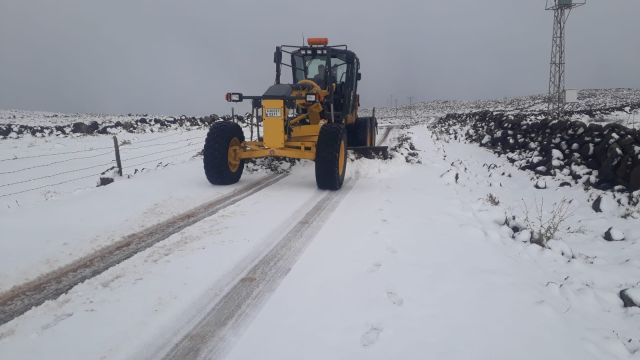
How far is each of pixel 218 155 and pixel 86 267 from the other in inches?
148

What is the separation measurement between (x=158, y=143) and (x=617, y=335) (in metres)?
16.6

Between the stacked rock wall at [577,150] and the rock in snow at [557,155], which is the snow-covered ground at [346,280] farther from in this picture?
the rock in snow at [557,155]

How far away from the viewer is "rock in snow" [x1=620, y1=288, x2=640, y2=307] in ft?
11.3

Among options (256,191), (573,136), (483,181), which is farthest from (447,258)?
(573,136)

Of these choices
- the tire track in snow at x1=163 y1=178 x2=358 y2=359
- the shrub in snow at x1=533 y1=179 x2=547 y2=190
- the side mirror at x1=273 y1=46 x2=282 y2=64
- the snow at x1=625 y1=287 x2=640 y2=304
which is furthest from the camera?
the side mirror at x1=273 y1=46 x2=282 y2=64

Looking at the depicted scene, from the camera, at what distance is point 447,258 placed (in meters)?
4.22

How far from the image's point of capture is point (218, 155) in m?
7.45

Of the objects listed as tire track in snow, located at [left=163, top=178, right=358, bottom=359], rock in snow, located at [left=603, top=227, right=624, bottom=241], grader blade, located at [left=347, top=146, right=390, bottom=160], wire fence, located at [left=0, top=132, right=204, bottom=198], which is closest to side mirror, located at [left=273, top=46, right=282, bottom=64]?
grader blade, located at [left=347, top=146, right=390, bottom=160]

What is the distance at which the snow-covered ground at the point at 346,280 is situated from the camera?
2.80 metres

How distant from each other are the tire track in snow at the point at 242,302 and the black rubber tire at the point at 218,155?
9.62 ft

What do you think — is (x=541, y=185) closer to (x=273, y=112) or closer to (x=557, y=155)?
(x=557, y=155)

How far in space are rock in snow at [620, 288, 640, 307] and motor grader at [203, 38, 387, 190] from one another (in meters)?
4.45

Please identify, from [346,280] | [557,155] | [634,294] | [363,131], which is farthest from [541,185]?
[346,280]

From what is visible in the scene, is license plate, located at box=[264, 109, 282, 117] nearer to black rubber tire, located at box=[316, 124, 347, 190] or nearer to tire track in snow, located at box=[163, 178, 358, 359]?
black rubber tire, located at box=[316, 124, 347, 190]
